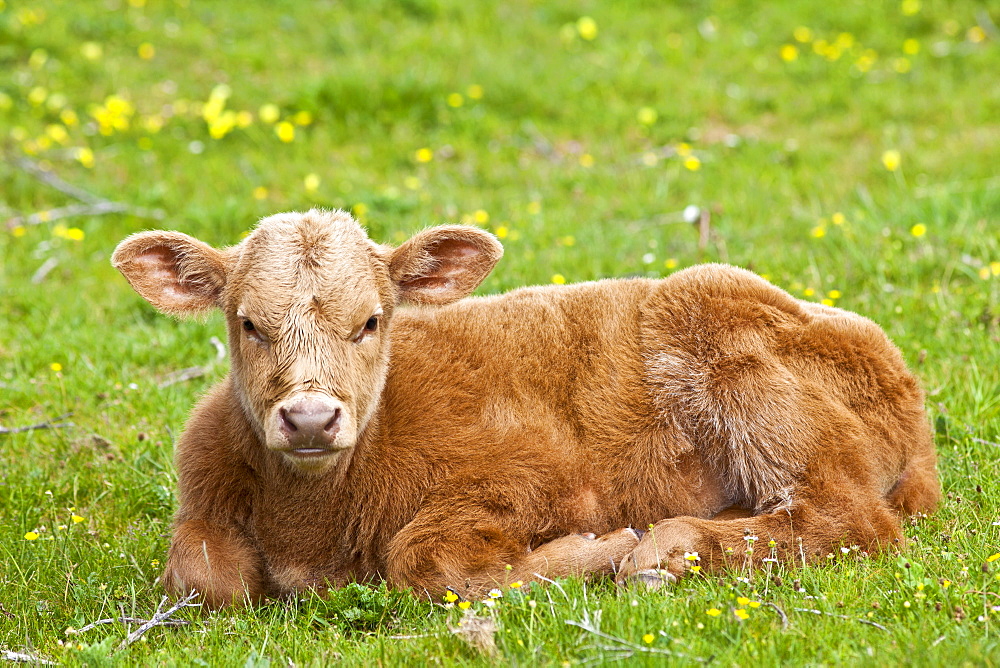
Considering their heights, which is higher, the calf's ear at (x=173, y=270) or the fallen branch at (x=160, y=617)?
the calf's ear at (x=173, y=270)

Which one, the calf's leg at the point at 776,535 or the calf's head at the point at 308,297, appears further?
the calf's leg at the point at 776,535

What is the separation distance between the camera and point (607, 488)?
5.28 meters

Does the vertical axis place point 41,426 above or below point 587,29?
below

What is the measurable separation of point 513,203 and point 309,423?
5579mm

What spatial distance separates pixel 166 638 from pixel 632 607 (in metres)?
1.93

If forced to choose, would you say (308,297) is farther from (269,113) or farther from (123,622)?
(269,113)

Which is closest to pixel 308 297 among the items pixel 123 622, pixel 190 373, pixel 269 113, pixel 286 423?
pixel 286 423

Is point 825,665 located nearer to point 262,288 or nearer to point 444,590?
point 444,590

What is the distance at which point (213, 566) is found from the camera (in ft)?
16.2

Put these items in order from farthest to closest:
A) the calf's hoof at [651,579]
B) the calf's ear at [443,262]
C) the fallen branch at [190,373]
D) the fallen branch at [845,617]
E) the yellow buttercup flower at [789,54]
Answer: the yellow buttercup flower at [789,54] → the fallen branch at [190,373] → the calf's ear at [443,262] → the calf's hoof at [651,579] → the fallen branch at [845,617]

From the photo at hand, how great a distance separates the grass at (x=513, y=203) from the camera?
14.6ft

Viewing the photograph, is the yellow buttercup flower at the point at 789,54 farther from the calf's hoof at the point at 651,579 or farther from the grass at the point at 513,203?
the calf's hoof at the point at 651,579

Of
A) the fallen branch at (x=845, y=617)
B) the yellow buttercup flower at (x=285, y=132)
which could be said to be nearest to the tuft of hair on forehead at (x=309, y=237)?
the fallen branch at (x=845, y=617)

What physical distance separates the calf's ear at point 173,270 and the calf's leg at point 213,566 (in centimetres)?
104
